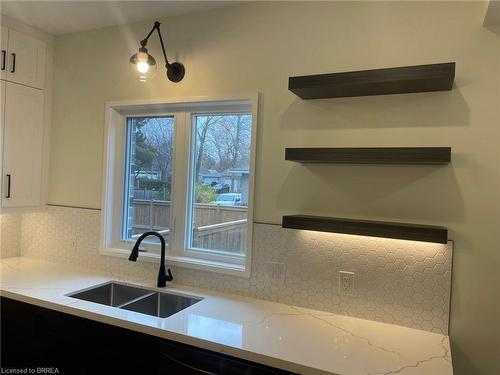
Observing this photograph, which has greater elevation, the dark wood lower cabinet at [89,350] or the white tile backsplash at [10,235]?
the white tile backsplash at [10,235]

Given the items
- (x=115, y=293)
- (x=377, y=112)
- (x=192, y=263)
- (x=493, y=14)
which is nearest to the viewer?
(x=493, y=14)

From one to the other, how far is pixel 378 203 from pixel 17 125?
2409 mm

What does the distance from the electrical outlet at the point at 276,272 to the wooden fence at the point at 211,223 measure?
0.26 meters

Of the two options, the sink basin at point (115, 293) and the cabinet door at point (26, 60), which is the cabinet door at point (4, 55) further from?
the sink basin at point (115, 293)

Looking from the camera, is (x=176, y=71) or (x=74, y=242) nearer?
(x=176, y=71)

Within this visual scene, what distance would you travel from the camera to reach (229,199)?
2252 millimetres

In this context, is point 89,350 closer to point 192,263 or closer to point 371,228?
point 192,263

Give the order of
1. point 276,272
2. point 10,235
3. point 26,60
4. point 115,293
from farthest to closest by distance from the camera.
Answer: point 10,235 < point 26,60 < point 115,293 < point 276,272

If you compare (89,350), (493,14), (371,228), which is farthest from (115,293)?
(493,14)

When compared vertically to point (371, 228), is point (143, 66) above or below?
above

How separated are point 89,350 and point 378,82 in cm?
189

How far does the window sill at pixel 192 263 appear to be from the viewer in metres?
2.09

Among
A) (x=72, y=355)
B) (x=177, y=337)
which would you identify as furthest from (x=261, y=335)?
(x=72, y=355)

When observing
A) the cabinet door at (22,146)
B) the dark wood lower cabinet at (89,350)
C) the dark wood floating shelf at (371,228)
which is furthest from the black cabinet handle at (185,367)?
the cabinet door at (22,146)
